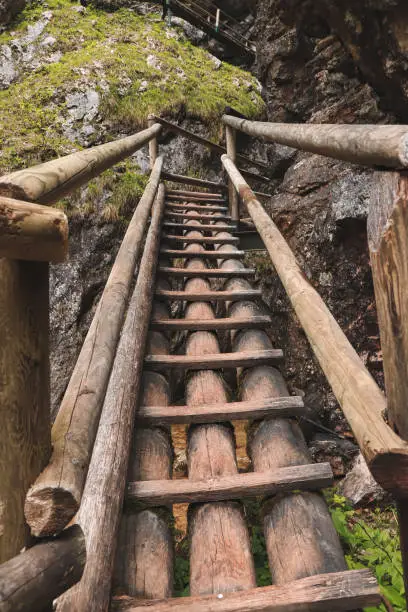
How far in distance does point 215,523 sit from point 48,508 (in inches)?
37.2

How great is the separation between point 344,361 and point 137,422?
42.4 inches

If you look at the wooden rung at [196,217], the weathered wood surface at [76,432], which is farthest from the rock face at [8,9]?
the weathered wood surface at [76,432]

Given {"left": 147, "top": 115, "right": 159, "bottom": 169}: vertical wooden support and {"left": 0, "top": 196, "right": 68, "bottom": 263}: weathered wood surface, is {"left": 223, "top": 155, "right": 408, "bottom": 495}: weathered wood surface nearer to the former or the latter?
{"left": 0, "top": 196, "right": 68, "bottom": 263}: weathered wood surface

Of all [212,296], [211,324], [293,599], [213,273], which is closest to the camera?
[293,599]

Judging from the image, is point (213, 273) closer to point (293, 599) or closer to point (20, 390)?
point (293, 599)

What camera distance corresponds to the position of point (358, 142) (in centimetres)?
102

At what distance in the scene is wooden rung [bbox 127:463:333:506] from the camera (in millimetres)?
1509

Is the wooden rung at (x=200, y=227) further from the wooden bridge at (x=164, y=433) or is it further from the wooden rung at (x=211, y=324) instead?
the wooden rung at (x=211, y=324)

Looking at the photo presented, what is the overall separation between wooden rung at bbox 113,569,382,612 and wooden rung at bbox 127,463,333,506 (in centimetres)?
35

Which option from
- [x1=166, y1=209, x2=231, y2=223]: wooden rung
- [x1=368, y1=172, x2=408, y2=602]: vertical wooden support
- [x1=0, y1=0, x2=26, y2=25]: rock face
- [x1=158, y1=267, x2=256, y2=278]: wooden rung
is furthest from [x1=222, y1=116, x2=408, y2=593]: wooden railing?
[x1=0, y1=0, x2=26, y2=25]: rock face

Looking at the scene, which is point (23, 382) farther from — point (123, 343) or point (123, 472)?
point (123, 343)

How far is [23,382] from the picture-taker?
A: 2.41 feet

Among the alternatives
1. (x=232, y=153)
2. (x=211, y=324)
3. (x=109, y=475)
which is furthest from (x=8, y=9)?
(x=109, y=475)

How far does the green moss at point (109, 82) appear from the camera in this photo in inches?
258
